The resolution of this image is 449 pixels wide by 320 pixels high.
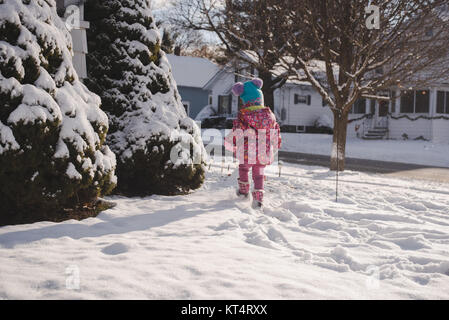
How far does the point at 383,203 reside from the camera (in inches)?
279

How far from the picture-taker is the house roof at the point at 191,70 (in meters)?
38.1

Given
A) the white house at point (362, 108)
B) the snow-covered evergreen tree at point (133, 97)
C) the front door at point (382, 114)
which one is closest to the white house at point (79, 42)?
the snow-covered evergreen tree at point (133, 97)

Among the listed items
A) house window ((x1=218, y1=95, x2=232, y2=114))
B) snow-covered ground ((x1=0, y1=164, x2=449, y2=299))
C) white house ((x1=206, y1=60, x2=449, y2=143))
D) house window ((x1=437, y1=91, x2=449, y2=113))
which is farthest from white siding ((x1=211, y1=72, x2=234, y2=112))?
snow-covered ground ((x1=0, y1=164, x2=449, y2=299))

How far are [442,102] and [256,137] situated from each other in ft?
72.4

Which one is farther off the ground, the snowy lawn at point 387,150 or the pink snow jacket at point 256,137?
the pink snow jacket at point 256,137

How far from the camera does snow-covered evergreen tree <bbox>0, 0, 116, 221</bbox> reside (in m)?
4.30

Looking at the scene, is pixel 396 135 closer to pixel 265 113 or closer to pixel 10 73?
pixel 265 113

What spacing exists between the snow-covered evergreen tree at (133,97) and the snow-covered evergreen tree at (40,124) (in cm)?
120

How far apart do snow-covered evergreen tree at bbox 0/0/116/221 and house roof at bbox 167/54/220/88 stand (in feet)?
109

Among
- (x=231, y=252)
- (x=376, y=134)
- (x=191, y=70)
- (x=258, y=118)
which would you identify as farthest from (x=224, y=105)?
(x=231, y=252)

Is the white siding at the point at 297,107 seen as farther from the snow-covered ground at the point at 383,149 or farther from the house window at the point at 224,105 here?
the house window at the point at 224,105

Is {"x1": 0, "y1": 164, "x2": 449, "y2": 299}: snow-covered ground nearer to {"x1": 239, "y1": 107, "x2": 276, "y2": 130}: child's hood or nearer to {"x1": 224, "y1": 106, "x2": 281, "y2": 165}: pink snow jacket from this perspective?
{"x1": 224, "y1": 106, "x2": 281, "y2": 165}: pink snow jacket

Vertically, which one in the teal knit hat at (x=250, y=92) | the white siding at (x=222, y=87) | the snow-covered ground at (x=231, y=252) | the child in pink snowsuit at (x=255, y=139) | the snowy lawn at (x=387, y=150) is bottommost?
the snow-covered ground at (x=231, y=252)

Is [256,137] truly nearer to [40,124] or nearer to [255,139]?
[255,139]
